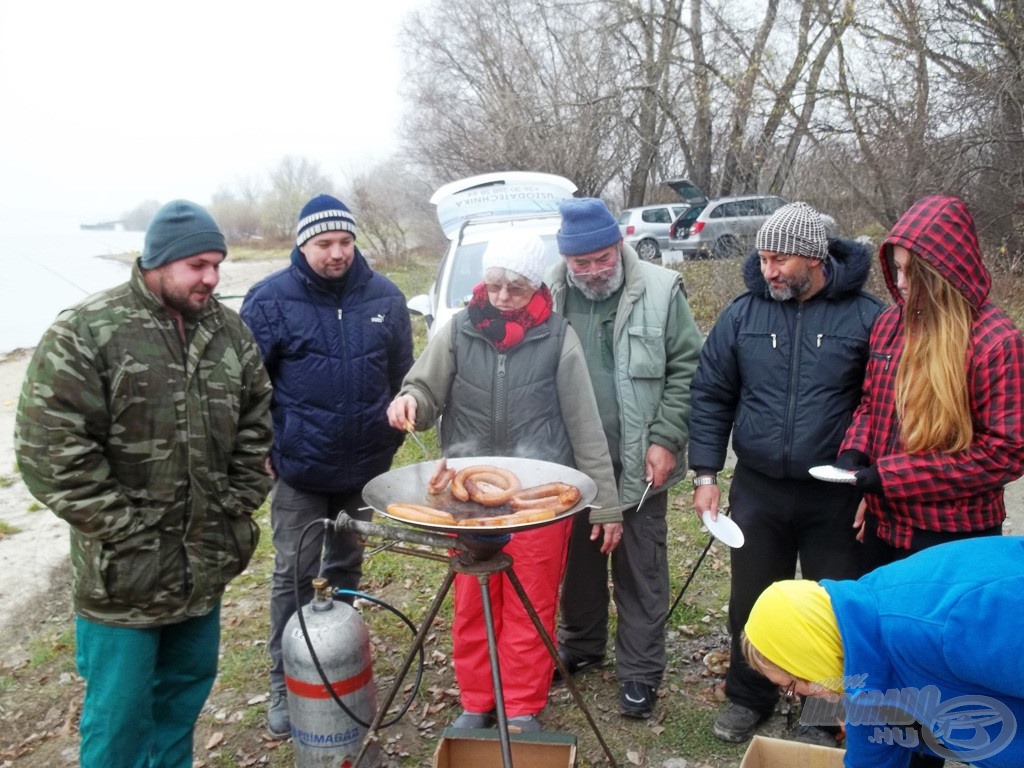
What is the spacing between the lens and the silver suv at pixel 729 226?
10.7 meters

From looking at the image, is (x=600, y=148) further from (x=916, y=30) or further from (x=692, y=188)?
(x=916, y=30)

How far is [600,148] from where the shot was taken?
21.3 meters

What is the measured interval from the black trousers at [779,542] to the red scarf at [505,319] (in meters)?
1.03

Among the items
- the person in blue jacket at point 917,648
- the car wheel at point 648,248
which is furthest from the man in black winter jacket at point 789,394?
the car wheel at point 648,248

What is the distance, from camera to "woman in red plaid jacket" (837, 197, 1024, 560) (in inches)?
101

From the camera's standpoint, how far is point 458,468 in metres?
3.10

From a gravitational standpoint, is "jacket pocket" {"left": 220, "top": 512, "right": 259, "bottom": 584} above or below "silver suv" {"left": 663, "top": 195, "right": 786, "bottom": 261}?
below

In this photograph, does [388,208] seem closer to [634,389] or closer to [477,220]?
[477,220]

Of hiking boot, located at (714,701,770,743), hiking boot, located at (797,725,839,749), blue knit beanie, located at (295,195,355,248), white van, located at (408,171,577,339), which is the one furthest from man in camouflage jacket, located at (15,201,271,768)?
white van, located at (408,171,577,339)

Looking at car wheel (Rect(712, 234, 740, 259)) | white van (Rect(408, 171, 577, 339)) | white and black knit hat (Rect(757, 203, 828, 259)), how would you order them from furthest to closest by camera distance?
car wheel (Rect(712, 234, 740, 259)) → white van (Rect(408, 171, 577, 339)) → white and black knit hat (Rect(757, 203, 828, 259))

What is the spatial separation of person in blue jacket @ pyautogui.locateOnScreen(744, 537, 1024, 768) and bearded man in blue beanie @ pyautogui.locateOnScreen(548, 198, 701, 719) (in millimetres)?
1302

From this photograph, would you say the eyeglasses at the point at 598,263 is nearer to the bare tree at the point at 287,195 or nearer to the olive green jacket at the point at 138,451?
the olive green jacket at the point at 138,451

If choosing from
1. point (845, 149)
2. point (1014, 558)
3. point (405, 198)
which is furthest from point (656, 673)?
point (405, 198)

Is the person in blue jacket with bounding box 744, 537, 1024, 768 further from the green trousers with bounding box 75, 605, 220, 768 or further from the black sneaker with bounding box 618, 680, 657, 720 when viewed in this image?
the green trousers with bounding box 75, 605, 220, 768
